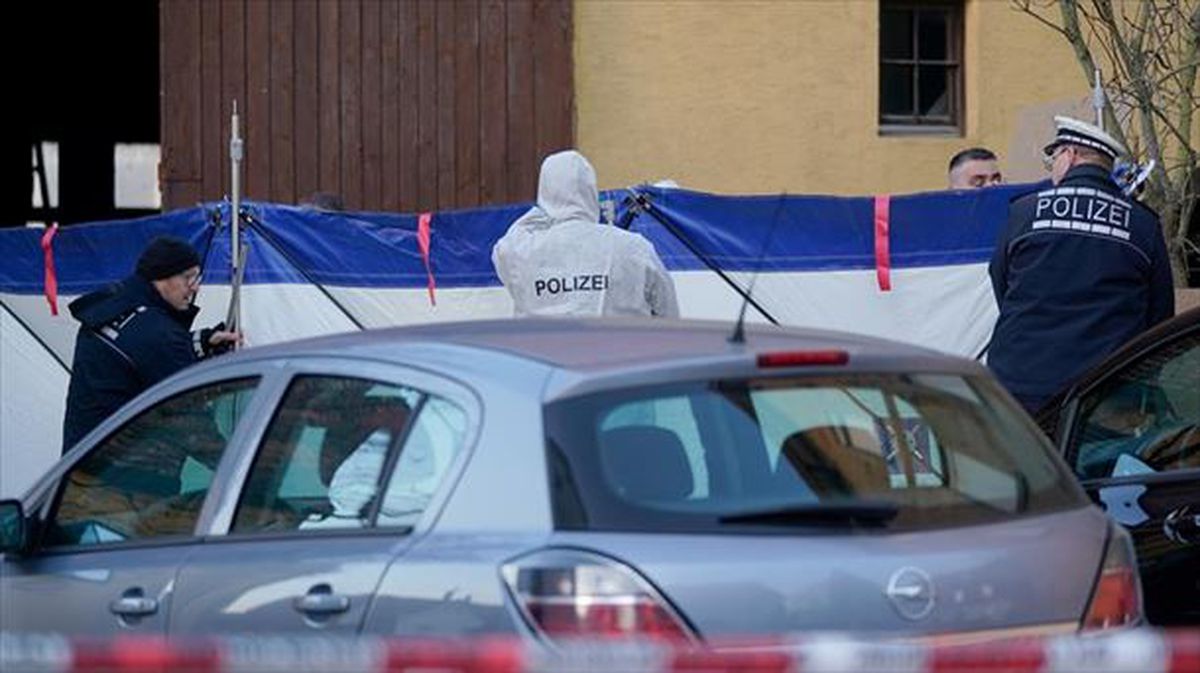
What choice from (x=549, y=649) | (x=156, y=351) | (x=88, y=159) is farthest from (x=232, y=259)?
(x=88, y=159)

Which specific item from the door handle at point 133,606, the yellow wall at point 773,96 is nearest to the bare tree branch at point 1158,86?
the yellow wall at point 773,96

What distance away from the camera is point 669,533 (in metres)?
4.88

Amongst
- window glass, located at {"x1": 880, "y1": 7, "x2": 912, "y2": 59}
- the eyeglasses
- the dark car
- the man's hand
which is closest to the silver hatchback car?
the dark car

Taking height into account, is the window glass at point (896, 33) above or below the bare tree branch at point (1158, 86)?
above

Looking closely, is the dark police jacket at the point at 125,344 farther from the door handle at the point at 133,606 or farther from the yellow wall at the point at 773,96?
the yellow wall at the point at 773,96

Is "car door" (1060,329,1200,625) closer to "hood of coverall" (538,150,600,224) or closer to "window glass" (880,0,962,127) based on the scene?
"hood of coverall" (538,150,600,224)

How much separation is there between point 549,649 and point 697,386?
769mm

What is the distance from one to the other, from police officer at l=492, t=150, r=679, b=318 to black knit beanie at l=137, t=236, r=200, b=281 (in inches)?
62.6

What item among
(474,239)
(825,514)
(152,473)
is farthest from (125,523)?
(474,239)

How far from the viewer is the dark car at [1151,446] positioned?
674 centimetres

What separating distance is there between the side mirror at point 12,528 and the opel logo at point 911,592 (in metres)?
2.44

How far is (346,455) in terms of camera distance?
5535 mm

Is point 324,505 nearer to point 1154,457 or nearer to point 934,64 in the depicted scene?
point 1154,457

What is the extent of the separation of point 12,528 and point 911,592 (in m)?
2.50
